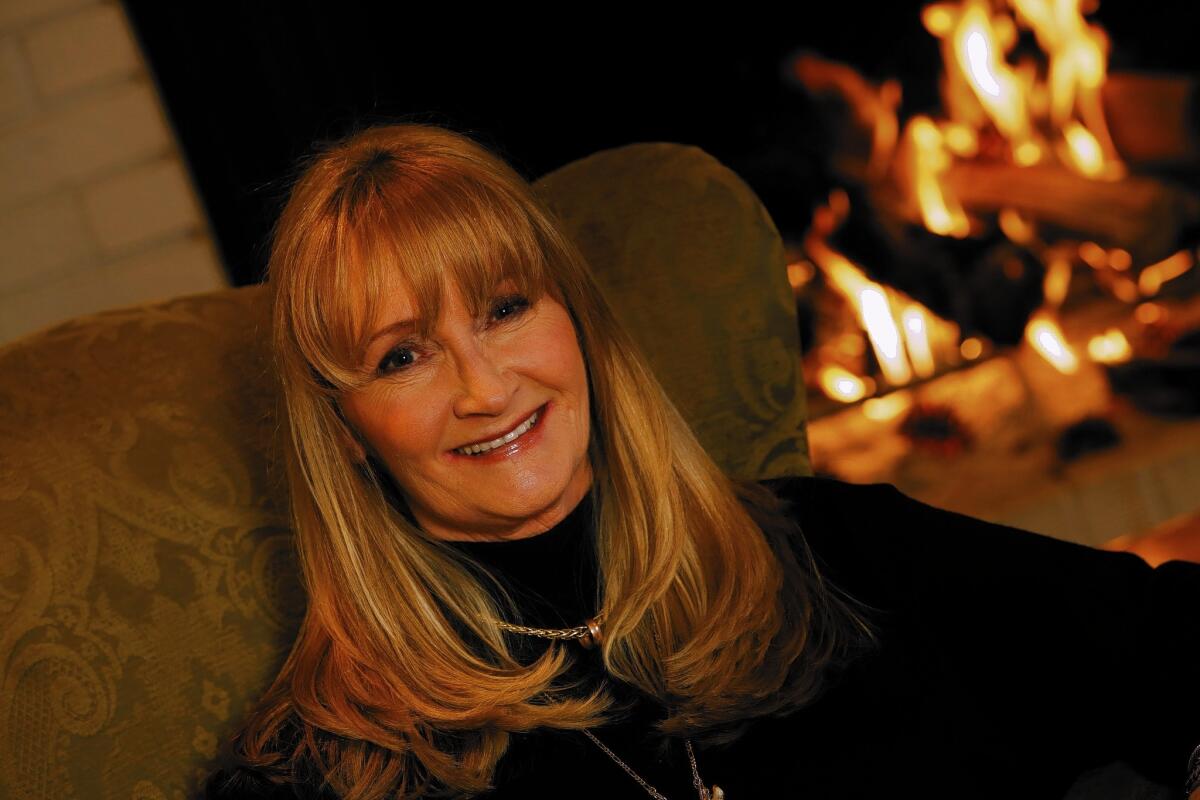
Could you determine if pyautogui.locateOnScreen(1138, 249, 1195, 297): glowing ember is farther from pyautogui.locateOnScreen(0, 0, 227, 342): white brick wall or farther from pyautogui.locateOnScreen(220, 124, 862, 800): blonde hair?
pyautogui.locateOnScreen(0, 0, 227, 342): white brick wall

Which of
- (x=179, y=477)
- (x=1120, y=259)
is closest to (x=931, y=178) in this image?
(x=1120, y=259)

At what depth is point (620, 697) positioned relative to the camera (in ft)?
4.39

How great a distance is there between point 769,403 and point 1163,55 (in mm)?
1689

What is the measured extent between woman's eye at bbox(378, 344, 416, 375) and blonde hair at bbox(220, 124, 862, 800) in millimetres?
30

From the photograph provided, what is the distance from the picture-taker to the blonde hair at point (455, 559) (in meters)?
1.23

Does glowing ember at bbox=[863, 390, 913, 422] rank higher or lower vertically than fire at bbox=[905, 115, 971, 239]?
lower

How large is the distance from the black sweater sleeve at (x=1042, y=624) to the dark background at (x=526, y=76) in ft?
3.60

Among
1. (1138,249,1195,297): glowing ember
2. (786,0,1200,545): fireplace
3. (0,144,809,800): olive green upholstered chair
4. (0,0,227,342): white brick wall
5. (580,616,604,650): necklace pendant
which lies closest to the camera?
(0,144,809,800): olive green upholstered chair

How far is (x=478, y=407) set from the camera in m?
1.25

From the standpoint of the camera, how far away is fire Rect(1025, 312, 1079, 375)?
2703 millimetres

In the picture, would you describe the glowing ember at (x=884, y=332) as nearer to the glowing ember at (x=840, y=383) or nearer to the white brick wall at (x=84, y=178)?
the glowing ember at (x=840, y=383)

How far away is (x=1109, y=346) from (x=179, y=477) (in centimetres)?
207

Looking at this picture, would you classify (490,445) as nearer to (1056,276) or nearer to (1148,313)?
(1056,276)

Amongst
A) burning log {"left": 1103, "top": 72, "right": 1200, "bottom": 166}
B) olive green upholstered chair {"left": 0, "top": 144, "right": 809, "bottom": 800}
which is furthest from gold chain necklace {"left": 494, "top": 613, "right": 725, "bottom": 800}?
burning log {"left": 1103, "top": 72, "right": 1200, "bottom": 166}
